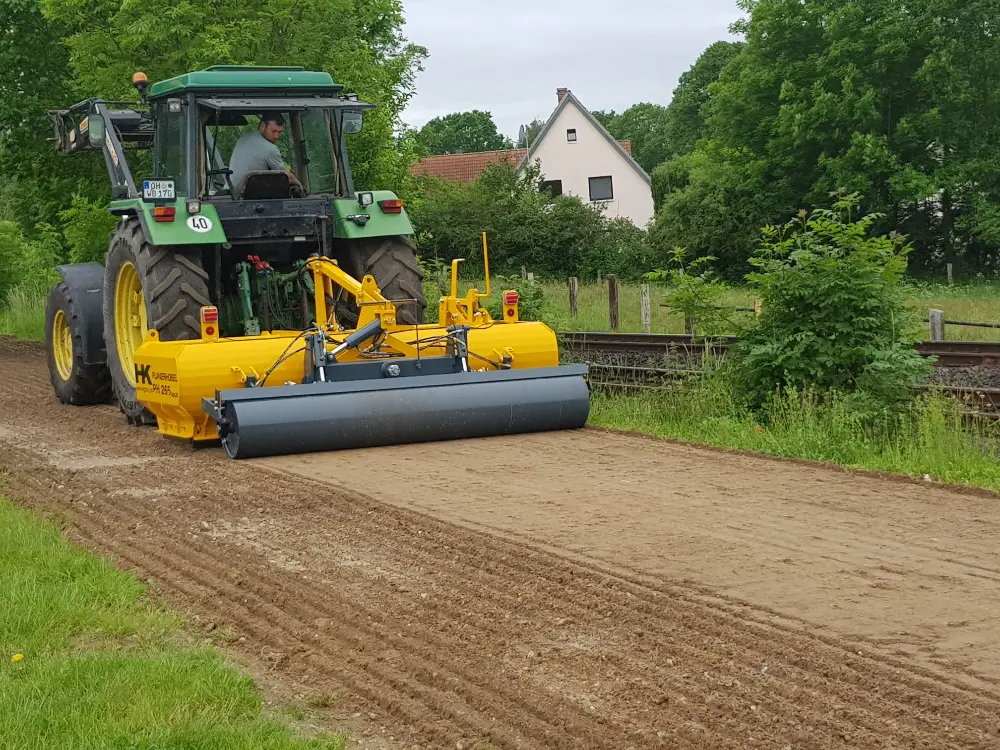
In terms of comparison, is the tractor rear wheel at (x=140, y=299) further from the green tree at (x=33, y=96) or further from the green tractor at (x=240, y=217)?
the green tree at (x=33, y=96)

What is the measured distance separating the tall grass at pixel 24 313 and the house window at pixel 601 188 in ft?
107

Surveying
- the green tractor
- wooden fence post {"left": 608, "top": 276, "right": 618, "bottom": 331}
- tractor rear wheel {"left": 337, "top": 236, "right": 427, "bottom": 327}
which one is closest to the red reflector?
the green tractor

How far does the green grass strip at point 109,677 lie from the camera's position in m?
4.18

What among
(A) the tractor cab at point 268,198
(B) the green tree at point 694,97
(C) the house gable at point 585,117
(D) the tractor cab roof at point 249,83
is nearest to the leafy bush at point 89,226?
(A) the tractor cab at point 268,198

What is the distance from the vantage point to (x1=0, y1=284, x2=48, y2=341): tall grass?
2292cm

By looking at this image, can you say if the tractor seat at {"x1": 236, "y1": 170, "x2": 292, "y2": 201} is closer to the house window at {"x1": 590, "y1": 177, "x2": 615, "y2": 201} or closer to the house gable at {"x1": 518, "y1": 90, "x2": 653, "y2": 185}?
the house gable at {"x1": 518, "y1": 90, "x2": 653, "y2": 185}

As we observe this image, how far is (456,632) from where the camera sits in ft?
17.2

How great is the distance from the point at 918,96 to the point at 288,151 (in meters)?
29.1

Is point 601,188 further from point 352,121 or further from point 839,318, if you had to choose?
point 839,318


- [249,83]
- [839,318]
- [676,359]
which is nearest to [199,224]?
[249,83]

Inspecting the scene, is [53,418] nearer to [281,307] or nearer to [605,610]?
[281,307]

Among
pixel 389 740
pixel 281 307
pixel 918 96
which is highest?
pixel 918 96

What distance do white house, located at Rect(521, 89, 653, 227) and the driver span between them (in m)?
45.3

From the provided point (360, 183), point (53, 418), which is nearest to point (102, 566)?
point (53, 418)
